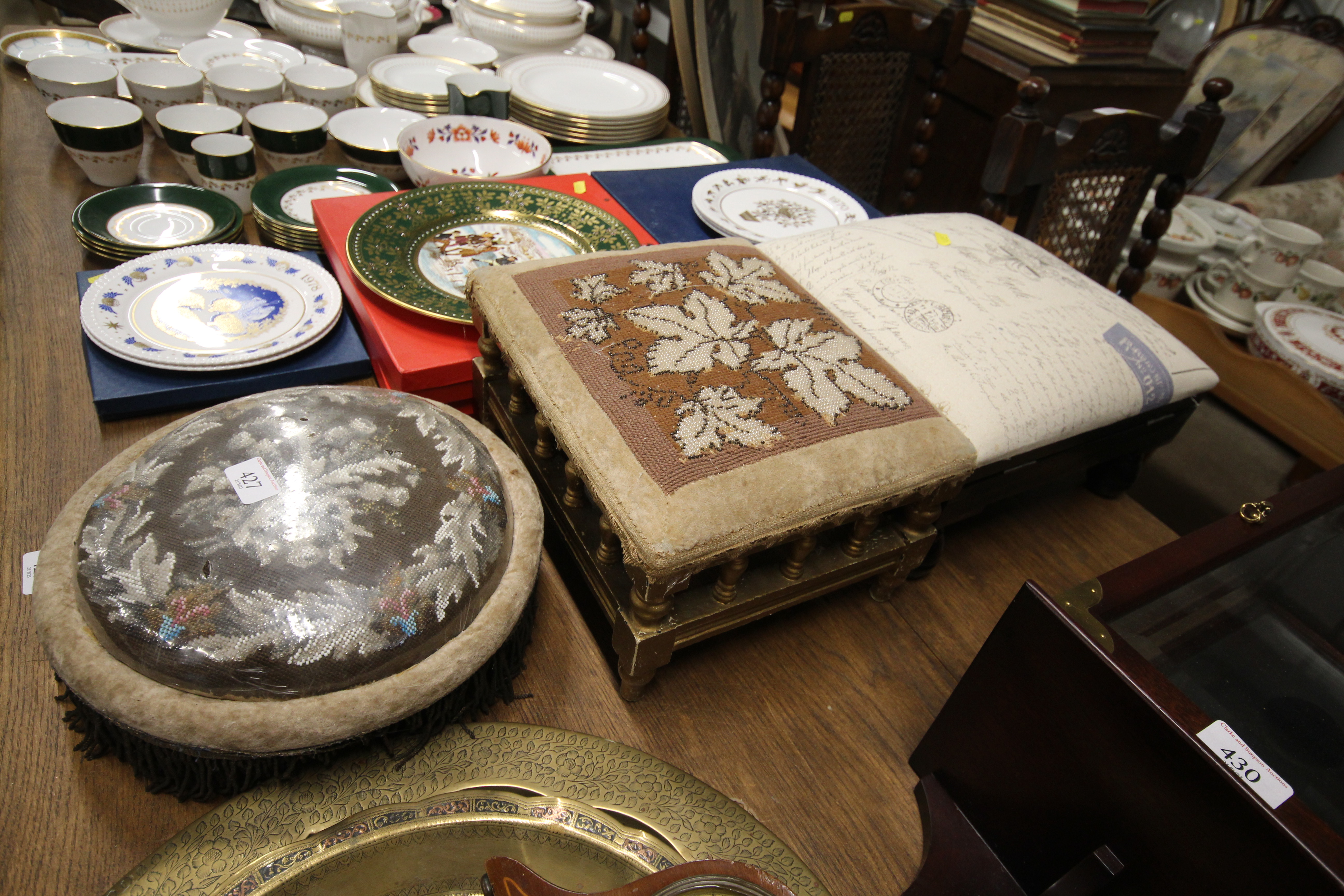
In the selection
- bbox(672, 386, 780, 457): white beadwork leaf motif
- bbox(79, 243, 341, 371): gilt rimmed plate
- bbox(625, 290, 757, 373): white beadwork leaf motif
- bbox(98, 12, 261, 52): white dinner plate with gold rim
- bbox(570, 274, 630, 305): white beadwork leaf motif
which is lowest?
bbox(79, 243, 341, 371): gilt rimmed plate

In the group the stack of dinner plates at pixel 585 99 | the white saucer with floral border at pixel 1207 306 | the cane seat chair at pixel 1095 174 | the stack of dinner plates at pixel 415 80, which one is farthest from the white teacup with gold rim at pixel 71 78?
the white saucer with floral border at pixel 1207 306

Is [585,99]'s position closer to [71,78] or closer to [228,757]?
[71,78]

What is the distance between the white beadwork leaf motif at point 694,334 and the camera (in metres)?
0.71

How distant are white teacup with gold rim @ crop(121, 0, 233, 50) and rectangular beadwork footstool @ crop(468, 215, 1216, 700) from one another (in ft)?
4.21

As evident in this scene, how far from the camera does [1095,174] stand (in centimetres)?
119

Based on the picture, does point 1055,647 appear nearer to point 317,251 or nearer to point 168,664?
point 168,664

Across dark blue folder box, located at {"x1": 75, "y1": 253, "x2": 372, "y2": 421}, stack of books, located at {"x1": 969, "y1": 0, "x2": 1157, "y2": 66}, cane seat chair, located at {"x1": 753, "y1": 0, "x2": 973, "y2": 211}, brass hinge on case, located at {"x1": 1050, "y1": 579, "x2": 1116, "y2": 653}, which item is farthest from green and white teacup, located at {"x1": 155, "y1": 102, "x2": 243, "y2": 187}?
stack of books, located at {"x1": 969, "y1": 0, "x2": 1157, "y2": 66}

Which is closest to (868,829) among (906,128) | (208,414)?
(208,414)

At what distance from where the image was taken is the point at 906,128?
2449 millimetres

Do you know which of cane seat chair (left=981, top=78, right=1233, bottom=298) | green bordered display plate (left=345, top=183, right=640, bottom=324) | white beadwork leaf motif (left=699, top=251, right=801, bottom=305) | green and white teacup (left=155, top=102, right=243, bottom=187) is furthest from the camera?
green and white teacup (left=155, top=102, right=243, bottom=187)

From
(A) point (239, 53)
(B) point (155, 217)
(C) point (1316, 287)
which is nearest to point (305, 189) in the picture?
(B) point (155, 217)

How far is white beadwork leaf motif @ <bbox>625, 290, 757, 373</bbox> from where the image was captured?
71cm

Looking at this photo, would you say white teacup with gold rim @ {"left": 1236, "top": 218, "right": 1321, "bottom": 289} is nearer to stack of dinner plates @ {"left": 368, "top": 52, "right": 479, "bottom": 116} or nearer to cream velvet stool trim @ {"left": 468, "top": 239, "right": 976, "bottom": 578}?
Result: cream velvet stool trim @ {"left": 468, "top": 239, "right": 976, "bottom": 578}

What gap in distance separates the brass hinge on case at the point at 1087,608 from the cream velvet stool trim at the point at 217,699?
433mm
